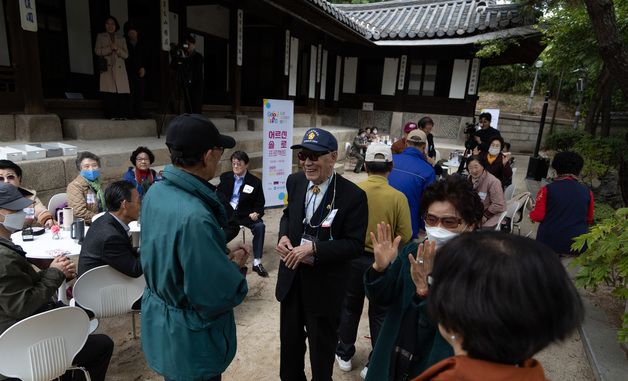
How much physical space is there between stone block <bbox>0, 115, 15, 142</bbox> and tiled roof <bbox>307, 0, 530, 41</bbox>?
7.88 meters

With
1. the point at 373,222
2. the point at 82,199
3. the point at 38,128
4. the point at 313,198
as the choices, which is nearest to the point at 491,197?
the point at 373,222

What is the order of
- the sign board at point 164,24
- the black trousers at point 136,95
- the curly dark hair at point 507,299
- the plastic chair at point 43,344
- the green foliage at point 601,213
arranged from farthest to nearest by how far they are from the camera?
the sign board at point 164,24, the black trousers at point 136,95, the green foliage at point 601,213, the plastic chair at point 43,344, the curly dark hair at point 507,299

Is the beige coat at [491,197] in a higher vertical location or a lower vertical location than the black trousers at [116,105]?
lower

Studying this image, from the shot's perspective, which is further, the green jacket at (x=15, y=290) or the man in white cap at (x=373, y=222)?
the man in white cap at (x=373, y=222)

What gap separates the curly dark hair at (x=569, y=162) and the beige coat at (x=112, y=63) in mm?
6990

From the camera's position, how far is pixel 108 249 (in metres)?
2.63

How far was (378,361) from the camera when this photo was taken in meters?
1.59

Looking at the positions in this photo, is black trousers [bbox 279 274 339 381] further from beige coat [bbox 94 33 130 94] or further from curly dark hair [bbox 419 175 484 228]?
beige coat [bbox 94 33 130 94]

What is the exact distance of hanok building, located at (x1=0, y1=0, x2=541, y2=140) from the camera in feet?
21.7

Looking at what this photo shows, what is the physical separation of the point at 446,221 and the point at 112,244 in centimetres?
239

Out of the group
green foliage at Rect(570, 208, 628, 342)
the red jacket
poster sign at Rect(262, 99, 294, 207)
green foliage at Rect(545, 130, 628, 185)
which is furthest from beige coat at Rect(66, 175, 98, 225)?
green foliage at Rect(545, 130, 628, 185)

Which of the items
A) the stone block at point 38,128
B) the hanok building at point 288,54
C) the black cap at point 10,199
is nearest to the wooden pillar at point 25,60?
the hanok building at point 288,54

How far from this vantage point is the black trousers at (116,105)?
22.1ft

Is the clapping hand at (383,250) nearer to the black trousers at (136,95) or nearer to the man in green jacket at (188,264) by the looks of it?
the man in green jacket at (188,264)
